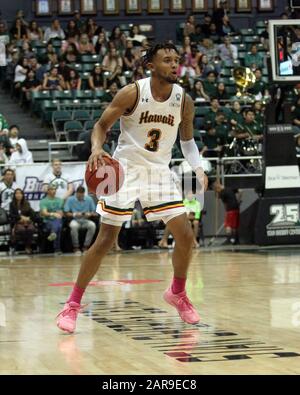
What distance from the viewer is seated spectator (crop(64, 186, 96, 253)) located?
17188mm

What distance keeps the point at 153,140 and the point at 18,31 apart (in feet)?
54.4

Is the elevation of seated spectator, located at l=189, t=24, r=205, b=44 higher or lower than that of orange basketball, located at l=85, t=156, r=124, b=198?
lower

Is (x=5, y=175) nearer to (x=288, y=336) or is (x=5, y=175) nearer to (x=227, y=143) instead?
(x=227, y=143)

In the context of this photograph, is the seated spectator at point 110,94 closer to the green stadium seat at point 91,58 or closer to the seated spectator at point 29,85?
the seated spectator at point 29,85

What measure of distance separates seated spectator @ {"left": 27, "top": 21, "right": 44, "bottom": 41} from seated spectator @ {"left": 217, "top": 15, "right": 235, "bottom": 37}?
4813mm

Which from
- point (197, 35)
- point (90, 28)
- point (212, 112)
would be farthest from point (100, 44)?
point (212, 112)

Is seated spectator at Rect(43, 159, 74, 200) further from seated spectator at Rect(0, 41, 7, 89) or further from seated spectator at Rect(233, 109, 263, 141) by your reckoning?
seated spectator at Rect(0, 41, 7, 89)

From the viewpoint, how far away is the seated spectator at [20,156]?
59.2ft

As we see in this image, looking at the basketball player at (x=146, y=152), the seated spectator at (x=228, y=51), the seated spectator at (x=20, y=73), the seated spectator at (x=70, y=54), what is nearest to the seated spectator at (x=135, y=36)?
the seated spectator at (x=228, y=51)

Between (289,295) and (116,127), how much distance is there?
33.8ft

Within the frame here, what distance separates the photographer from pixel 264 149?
16469mm

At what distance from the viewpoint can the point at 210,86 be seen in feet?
72.9

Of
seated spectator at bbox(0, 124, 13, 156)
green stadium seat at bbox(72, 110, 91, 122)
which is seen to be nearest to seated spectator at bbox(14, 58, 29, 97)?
green stadium seat at bbox(72, 110, 91, 122)

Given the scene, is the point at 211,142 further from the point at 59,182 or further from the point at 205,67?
the point at 205,67
